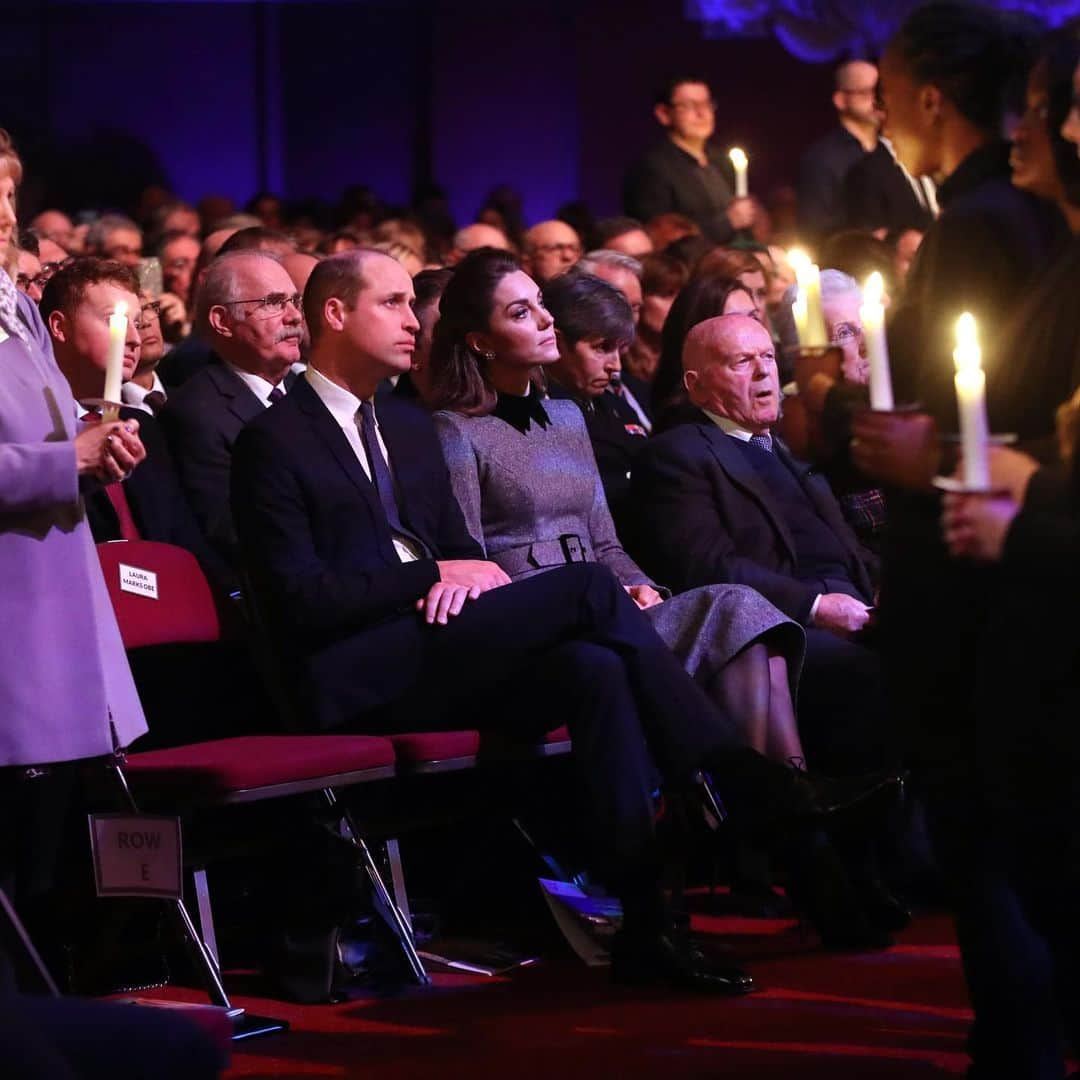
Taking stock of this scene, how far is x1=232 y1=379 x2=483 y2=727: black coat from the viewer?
3.96 metres

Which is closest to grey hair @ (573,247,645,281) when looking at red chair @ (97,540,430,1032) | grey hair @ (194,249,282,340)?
grey hair @ (194,249,282,340)

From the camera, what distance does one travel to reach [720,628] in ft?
14.5

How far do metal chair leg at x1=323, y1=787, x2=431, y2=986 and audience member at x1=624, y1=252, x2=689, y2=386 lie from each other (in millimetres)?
2862

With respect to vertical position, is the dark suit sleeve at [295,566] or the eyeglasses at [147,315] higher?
the eyeglasses at [147,315]

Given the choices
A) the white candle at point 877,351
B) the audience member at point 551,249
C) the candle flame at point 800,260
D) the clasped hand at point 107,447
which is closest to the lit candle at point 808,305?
the candle flame at point 800,260

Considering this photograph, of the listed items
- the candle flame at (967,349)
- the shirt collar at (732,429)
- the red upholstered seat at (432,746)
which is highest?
the candle flame at (967,349)

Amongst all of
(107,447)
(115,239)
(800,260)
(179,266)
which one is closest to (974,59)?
(800,260)

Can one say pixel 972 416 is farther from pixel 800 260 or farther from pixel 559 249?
pixel 559 249

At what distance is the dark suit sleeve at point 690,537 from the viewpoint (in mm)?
4699

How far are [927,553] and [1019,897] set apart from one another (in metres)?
0.47

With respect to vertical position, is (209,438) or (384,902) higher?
Result: (209,438)

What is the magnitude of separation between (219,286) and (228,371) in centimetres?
27

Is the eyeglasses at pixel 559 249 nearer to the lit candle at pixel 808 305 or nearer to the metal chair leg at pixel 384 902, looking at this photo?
the metal chair leg at pixel 384 902

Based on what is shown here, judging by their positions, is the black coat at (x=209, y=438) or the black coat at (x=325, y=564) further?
the black coat at (x=209, y=438)
